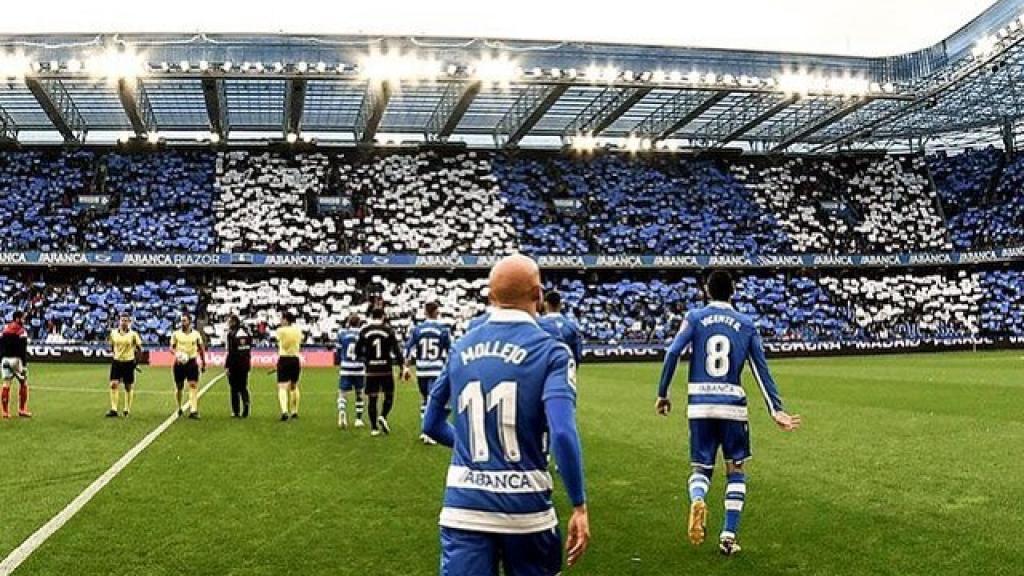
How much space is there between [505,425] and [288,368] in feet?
50.0

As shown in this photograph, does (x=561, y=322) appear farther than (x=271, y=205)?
No

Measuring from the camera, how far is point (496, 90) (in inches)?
1805

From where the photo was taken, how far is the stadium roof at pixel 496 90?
41.8m

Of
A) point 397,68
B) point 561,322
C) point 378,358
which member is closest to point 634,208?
point 397,68

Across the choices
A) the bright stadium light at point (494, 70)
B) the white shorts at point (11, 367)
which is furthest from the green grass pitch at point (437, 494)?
the bright stadium light at point (494, 70)

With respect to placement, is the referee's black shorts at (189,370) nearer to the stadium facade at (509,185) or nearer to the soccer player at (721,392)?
the soccer player at (721,392)

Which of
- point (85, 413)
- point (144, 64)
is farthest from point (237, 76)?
point (85, 413)

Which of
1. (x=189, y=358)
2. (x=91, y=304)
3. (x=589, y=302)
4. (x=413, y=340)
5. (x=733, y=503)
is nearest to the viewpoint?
(x=733, y=503)

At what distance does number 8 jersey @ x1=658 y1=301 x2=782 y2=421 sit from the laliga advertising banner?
109 feet

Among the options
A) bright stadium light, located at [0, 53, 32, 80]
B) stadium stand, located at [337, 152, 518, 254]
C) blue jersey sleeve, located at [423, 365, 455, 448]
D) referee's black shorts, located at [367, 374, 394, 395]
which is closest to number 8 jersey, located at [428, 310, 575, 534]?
blue jersey sleeve, located at [423, 365, 455, 448]

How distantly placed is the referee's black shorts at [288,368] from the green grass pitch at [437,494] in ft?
2.94

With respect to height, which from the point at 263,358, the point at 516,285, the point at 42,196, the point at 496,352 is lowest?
the point at 263,358

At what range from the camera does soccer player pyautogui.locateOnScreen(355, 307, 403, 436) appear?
55.6ft

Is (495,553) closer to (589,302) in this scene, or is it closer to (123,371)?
(123,371)
